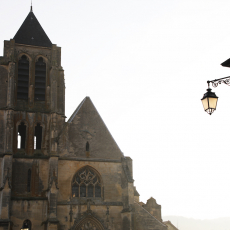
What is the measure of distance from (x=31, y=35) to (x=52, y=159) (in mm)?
10425

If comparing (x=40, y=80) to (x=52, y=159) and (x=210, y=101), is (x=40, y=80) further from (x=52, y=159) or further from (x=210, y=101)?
(x=210, y=101)

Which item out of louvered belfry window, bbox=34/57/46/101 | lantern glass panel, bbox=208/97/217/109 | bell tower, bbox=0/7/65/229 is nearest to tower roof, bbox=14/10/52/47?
bell tower, bbox=0/7/65/229

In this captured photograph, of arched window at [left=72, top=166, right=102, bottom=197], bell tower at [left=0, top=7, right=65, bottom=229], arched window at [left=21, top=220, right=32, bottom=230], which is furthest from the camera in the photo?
arched window at [left=72, top=166, right=102, bottom=197]

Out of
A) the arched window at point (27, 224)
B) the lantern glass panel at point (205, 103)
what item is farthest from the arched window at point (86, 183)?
the lantern glass panel at point (205, 103)

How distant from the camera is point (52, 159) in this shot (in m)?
24.4

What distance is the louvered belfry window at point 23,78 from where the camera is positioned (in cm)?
2673

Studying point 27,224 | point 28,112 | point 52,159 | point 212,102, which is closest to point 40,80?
point 28,112

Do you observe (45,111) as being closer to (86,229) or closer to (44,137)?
(44,137)

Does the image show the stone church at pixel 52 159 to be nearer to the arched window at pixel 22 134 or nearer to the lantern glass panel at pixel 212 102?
the arched window at pixel 22 134

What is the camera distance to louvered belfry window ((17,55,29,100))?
1053 inches

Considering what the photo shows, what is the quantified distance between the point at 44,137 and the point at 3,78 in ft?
17.1

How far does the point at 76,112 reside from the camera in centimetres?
2684

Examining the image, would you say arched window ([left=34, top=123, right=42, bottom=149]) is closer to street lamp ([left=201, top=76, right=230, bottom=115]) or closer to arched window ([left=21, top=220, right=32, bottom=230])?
arched window ([left=21, top=220, right=32, bottom=230])

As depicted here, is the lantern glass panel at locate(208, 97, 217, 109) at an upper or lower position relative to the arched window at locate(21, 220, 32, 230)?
upper
